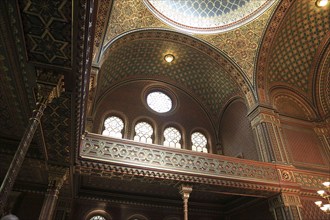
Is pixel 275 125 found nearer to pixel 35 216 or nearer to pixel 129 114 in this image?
pixel 129 114

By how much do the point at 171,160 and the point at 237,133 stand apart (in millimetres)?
Result: 5329

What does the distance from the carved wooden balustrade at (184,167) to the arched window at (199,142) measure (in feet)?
12.6

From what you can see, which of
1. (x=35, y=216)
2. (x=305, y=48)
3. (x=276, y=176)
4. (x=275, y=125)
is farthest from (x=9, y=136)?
(x=305, y=48)

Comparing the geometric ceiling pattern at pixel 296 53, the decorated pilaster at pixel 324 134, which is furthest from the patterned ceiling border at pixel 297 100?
the decorated pilaster at pixel 324 134

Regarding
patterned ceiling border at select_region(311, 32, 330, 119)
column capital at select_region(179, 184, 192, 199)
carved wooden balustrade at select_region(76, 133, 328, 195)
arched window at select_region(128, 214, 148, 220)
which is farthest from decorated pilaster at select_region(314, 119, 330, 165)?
arched window at select_region(128, 214, 148, 220)

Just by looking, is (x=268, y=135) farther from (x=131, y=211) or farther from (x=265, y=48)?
(x=131, y=211)

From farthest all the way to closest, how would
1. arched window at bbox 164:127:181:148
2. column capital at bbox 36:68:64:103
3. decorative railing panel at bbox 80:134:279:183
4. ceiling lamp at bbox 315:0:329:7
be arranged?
arched window at bbox 164:127:181:148
ceiling lamp at bbox 315:0:329:7
decorative railing panel at bbox 80:134:279:183
column capital at bbox 36:68:64:103

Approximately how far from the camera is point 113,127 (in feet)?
40.6

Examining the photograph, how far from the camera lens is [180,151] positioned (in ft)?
30.3

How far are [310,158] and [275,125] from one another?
2197 mm

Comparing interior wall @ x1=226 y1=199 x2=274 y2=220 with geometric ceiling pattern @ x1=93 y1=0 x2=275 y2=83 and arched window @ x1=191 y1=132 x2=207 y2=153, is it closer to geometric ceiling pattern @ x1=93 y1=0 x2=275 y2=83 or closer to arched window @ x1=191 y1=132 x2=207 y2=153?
arched window @ x1=191 y1=132 x2=207 y2=153

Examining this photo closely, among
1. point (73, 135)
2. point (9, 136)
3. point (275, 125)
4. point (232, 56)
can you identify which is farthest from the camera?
point (232, 56)

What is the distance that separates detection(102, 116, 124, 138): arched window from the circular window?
2.00 meters

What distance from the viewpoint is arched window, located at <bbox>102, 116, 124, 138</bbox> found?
479 inches
